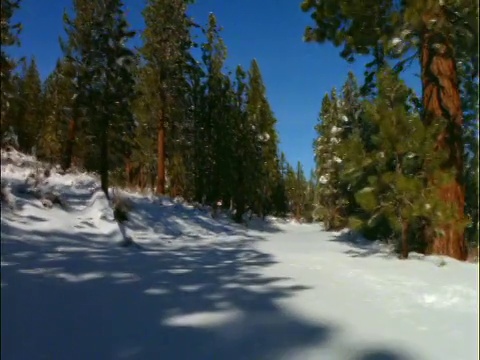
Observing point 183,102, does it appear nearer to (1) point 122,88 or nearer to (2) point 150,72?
(2) point 150,72

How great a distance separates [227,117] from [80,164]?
27.9ft

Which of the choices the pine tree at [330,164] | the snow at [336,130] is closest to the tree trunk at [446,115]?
the pine tree at [330,164]

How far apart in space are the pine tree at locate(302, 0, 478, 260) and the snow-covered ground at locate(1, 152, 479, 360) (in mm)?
1419

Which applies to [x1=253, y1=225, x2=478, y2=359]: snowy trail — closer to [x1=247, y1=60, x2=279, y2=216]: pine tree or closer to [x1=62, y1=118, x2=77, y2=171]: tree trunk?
[x1=62, y1=118, x2=77, y2=171]: tree trunk

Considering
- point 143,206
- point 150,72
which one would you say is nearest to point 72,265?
point 143,206

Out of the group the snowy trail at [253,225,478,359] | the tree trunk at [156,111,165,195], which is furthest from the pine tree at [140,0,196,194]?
the snowy trail at [253,225,478,359]

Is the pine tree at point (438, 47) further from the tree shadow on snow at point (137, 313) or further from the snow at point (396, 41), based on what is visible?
the tree shadow on snow at point (137, 313)

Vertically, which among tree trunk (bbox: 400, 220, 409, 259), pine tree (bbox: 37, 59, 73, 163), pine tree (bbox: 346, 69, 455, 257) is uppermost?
pine tree (bbox: 37, 59, 73, 163)

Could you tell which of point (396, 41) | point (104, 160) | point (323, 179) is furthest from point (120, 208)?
point (323, 179)

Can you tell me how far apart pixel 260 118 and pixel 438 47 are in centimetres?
2156

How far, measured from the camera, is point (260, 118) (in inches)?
1132

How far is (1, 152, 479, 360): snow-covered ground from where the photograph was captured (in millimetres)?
2832

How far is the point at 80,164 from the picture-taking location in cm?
2302

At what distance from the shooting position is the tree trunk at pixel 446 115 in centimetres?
731
